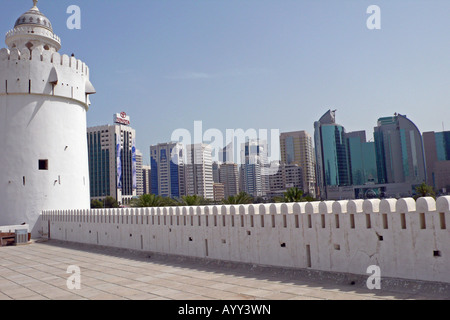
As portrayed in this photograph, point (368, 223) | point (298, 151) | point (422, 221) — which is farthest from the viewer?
point (298, 151)

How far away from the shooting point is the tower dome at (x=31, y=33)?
881 inches

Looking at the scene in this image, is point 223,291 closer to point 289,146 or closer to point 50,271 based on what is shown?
point 50,271

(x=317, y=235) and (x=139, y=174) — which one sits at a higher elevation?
(x=139, y=174)

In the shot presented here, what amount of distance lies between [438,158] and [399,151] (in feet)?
60.5

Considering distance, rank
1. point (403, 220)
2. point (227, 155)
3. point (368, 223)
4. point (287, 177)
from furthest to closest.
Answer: point (227, 155)
point (287, 177)
point (368, 223)
point (403, 220)

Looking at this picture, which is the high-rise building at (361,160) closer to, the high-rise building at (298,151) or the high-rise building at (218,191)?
the high-rise building at (298,151)

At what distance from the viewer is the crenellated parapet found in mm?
20641

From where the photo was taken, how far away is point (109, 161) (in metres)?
98.6

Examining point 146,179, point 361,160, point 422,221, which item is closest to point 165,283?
point 422,221

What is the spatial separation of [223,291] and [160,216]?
229 inches

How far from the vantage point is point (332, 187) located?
96500 millimetres

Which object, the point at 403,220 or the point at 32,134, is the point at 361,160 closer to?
the point at 32,134

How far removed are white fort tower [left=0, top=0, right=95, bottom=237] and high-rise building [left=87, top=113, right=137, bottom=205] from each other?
251ft
